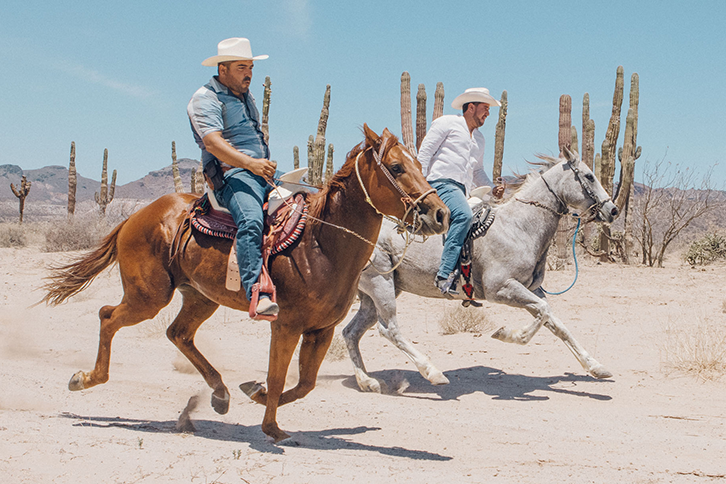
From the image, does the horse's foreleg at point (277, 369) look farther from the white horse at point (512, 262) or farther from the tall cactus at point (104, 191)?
the tall cactus at point (104, 191)

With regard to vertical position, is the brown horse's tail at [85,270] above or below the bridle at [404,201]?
below

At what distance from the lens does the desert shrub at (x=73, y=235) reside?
2027 centimetres

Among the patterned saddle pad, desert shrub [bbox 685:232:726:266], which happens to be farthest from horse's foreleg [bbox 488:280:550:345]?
desert shrub [bbox 685:232:726:266]

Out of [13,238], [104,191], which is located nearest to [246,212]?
[13,238]

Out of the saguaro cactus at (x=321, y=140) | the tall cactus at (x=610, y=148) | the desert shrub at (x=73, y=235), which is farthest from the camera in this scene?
the saguaro cactus at (x=321, y=140)

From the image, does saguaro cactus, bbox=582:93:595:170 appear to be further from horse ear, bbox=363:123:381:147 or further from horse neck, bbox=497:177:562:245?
horse ear, bbox=363:123:381:147

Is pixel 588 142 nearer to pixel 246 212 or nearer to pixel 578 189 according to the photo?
pixel 578 189

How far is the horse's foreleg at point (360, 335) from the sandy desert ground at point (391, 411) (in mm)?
177

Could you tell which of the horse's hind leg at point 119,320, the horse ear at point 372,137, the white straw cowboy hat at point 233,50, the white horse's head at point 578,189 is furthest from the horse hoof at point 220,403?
the white horse's head at point 578,189

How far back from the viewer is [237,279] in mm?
4676

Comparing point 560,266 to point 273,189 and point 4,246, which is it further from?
point 4,246

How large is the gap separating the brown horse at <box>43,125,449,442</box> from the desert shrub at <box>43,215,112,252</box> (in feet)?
53.0

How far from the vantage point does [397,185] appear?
4.33 m

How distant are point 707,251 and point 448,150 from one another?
605 inches
